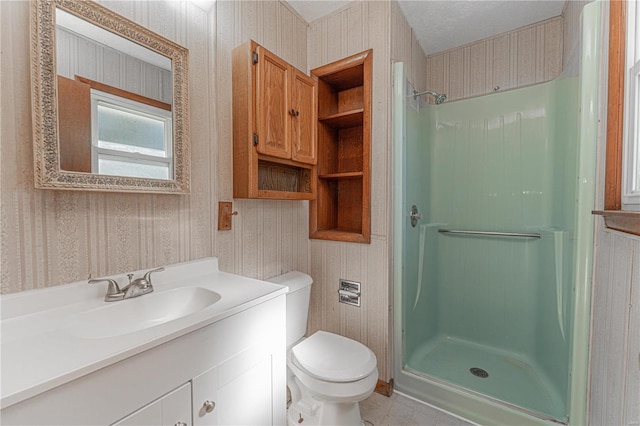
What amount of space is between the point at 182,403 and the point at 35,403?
0.32 m

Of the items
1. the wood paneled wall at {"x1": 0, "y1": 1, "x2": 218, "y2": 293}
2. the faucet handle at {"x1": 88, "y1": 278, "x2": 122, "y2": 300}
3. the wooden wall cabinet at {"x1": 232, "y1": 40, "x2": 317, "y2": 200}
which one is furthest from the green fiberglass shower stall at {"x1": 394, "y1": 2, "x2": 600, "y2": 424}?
the faucet handle at {"x1": 88, "y1": 278, "x2": 122, "y2": 300}

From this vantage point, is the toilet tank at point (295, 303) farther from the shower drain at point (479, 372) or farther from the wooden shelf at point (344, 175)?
the shower drain at point (479, 372)

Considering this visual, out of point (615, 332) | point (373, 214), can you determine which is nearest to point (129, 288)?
point (373, 214)

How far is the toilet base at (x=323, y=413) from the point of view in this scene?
122cm

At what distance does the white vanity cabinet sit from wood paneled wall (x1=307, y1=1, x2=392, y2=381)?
2.46 ft

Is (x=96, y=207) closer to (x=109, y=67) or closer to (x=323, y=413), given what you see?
(x=109, y=67)

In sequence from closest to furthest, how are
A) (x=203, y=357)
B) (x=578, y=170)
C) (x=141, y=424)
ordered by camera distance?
(x=141, y=424), (x=203, y=357), (x=578, y=170)

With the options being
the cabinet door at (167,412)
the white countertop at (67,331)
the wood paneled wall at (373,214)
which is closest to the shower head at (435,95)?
the wood paneled wall at (373,214)

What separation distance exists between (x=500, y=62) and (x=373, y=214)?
5.18 ft

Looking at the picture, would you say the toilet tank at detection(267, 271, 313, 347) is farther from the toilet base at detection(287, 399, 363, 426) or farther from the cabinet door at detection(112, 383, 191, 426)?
the cabinet door at detection(112, 383, 191, 426)

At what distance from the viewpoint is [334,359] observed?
1281 millimetres

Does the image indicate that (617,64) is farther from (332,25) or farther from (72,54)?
(72,54)

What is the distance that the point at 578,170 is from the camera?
1213 mm

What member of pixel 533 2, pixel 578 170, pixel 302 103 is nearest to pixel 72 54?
pixel 302 103
